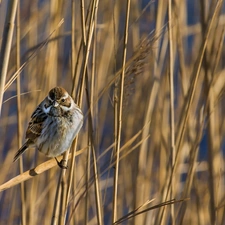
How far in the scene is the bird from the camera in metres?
2.25

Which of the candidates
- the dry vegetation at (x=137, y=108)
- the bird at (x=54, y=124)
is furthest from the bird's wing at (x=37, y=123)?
the dry vegetation at (x=137, y=108)

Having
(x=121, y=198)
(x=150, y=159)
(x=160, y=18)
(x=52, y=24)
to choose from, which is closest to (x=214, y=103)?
(x=160, y=18)

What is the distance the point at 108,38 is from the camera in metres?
2.72

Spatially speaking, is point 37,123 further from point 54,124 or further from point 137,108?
point 137,108

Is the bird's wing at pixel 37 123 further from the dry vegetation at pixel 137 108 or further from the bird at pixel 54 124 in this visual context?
the dry vegetation at pixel 137 108

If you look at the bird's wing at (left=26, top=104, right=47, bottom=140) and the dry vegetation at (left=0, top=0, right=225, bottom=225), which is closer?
the dry vegetation at (left=0, top=0, right=225, bottom=225)

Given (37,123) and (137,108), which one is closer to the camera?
(37,123)

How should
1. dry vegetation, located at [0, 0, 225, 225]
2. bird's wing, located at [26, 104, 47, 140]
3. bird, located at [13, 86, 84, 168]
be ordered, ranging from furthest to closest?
1. bird's wing, located at [26, 104, 47, 140]
2. bird, located at [13, 86, 84, 168]
3. dry vegetation, located at [0, 0, 225, 225]

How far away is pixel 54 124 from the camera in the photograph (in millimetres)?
2430

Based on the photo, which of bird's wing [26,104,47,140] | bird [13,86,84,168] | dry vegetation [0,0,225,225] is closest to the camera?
dry vegetation [0,0,225,225]

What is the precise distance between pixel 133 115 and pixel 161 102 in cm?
25

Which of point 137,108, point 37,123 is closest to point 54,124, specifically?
point 37,123

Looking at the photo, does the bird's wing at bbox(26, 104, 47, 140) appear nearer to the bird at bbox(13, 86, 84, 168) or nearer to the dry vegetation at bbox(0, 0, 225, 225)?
the bird at bbox(13, 86, 84, 168)

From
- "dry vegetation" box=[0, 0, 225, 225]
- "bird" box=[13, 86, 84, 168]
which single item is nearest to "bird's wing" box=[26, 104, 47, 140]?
"bird" box=[13, 86, 84, 168]
